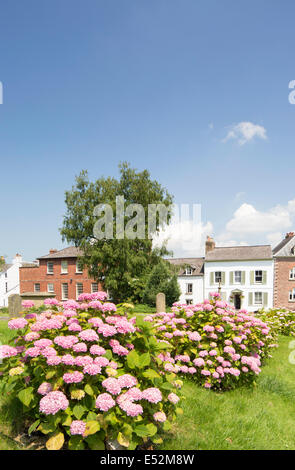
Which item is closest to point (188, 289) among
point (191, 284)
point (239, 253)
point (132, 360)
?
point (191, 284)

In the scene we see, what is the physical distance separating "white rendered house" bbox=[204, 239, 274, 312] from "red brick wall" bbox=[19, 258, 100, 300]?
57.2 feet

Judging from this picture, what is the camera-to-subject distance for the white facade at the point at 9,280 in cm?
4803

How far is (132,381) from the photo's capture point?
2.64 metres

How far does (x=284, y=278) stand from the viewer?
32.7 m

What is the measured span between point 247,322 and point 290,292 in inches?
1199

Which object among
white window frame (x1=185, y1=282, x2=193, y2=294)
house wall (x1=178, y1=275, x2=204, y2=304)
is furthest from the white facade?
white window frame (x1=185, y1=282, x2=193, y2=294)

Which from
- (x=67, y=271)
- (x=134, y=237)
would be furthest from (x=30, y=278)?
(x=134, y=237)

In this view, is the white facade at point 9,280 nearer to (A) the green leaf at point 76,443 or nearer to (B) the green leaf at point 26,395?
(B) the green leaf at point 26,395

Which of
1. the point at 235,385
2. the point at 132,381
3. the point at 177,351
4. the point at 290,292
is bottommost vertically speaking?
the point at 290,292

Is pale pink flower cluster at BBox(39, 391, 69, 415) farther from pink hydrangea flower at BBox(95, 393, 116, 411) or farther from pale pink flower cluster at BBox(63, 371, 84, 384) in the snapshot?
pink hydrangea flower at BBox(95, 393, 116, 411)

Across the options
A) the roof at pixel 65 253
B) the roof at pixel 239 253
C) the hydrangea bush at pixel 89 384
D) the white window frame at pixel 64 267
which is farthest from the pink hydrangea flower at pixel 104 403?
the white window frame at pixel 64 267

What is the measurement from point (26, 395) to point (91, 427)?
766 mm

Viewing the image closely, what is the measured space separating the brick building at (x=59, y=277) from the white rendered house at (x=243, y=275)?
16621 millimetres
